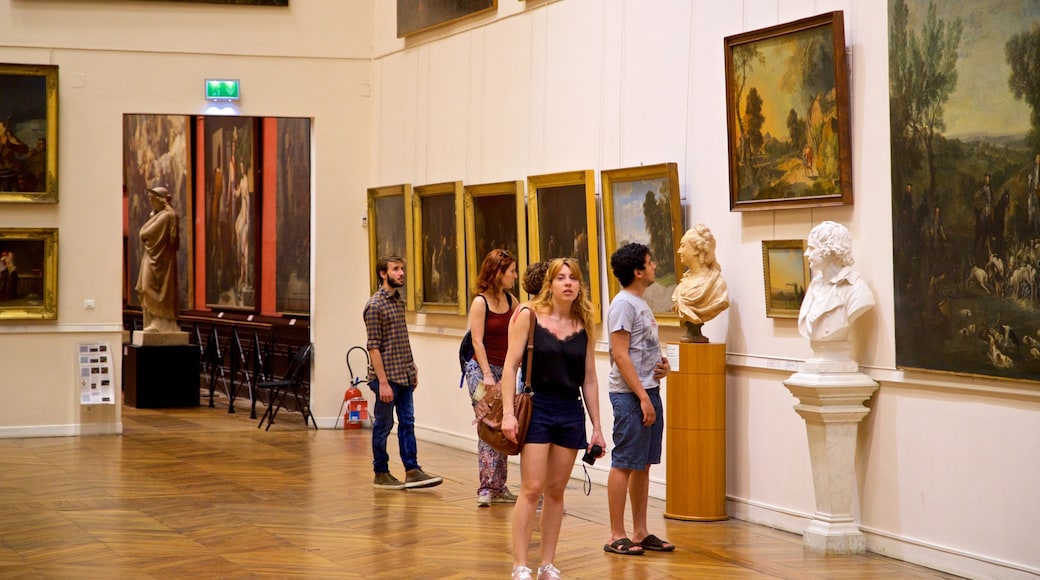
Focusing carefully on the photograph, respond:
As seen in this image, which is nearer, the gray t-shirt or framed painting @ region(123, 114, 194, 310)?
the gray t-shirt

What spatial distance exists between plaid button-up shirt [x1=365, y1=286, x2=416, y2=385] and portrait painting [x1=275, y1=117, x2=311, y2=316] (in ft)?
23.9

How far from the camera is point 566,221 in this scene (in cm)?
1243

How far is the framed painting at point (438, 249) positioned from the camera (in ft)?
47.2

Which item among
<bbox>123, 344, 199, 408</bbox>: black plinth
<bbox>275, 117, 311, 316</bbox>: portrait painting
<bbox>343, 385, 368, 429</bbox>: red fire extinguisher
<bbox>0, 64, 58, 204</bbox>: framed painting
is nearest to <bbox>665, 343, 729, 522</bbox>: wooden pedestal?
<bbox>343, 385, 368, 429</bbox>: red fire extinguisher

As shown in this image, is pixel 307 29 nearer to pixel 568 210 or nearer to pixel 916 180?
pixel 568 210

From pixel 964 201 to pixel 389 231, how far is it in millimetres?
9002

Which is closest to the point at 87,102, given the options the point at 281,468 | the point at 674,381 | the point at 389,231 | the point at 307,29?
the point at 307,29

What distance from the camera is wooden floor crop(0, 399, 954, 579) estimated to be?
8188 millimetres

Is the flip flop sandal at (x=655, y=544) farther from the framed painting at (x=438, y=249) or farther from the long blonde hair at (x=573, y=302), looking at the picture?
the framed painting at (x=438, y=249)

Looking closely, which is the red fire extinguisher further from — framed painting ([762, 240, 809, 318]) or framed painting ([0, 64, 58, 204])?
framed painting ([762, 240, 809, 318])

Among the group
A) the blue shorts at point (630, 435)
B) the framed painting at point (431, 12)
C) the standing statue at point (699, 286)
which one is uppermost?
the framed painting at point (431, 12)

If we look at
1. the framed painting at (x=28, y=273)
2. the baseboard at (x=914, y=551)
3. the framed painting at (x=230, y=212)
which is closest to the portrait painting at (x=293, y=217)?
the framed painting at (x=230, y=212)

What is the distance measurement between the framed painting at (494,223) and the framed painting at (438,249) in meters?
0.18

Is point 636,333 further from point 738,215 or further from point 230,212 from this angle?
point 230,212
